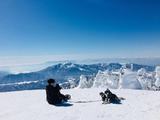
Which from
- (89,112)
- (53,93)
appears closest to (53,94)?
(53,93)

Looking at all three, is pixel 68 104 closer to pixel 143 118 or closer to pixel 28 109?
pixel 28 109

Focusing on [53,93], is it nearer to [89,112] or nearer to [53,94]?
[53,94]

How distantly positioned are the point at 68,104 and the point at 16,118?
4167 mm

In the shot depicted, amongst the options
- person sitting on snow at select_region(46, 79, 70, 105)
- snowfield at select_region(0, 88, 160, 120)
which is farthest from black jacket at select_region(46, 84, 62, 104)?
snowfield at select_region(0, 88, 160, 120)

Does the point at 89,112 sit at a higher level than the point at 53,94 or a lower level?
lower

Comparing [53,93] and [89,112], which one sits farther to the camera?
[53,93]

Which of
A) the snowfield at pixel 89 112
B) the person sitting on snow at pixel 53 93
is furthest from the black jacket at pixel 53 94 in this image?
the snowfield at pixel 89 112

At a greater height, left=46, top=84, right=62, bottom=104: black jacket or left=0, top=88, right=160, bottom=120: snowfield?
left=46, top=84, right=62, bottom=104: black jacket

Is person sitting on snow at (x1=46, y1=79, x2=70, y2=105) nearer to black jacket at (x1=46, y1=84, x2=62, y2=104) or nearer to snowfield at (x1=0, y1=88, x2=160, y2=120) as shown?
black jacket at (x1=46, y1=84, x2=62, y2=104)

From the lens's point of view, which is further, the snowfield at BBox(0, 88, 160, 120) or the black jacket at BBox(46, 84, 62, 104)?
the black jacket at BBox(46, 84, 62, 104)

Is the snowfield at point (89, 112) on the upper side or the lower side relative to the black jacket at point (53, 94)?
lower

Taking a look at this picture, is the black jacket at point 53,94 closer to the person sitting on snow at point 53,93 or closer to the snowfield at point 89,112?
the person sitting on snow at point 53,93

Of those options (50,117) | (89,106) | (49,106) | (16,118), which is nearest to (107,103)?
(89,106)

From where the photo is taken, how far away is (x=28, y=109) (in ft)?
52.3
